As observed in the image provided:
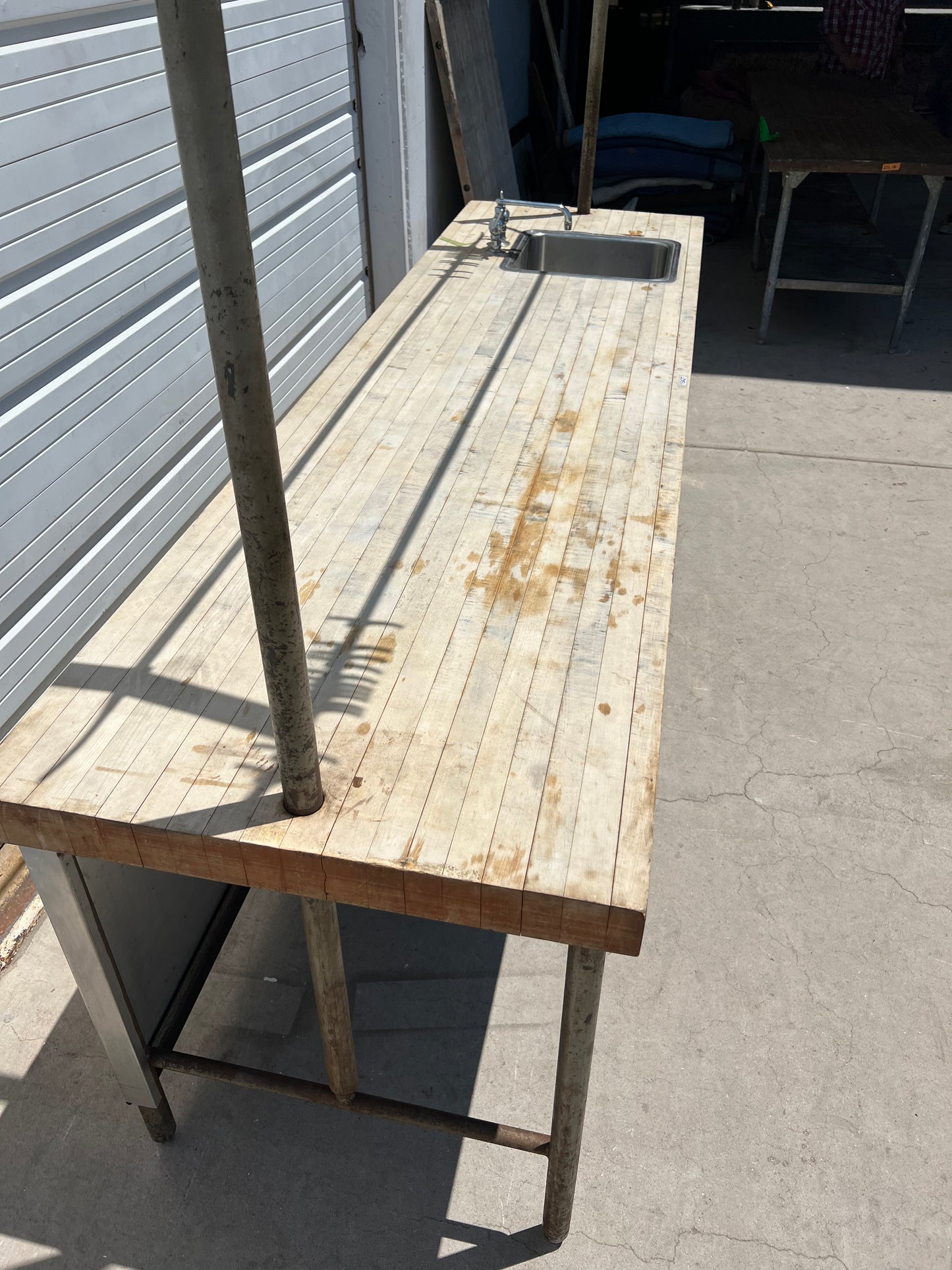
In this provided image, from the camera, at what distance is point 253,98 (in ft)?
12.1

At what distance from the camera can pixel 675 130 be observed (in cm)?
739

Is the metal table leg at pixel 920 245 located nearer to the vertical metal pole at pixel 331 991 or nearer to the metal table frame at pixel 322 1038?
the metal table frame at pixel 322 1038

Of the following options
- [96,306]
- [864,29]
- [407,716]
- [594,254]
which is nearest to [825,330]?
[594,254]

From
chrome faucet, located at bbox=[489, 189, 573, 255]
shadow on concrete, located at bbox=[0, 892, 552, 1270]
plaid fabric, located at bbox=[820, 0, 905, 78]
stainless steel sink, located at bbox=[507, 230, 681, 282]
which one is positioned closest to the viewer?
shadow on concrete, located at bbox=[0, 892, 552, 1270]

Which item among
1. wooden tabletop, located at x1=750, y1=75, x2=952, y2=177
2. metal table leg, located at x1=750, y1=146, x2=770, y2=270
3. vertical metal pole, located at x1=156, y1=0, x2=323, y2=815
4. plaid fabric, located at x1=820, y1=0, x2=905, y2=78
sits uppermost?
vertical metal pole, located at x1=156, y1=0, x2=323, y2=815

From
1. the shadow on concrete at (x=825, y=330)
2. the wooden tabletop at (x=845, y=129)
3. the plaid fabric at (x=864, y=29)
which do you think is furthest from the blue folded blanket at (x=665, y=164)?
the plaid fabric at (x=864, y=29)

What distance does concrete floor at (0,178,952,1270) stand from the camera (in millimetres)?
2084

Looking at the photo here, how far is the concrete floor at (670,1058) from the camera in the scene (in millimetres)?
2084

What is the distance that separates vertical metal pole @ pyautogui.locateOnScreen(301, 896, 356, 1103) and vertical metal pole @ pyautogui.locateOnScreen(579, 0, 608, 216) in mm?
3711

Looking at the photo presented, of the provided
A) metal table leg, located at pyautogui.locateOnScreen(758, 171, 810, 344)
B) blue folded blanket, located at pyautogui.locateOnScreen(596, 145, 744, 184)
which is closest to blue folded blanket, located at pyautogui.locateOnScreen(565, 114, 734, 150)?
blue folded blanket, located at pyautogui.locateOnScreen(596, 145, 744, 184)

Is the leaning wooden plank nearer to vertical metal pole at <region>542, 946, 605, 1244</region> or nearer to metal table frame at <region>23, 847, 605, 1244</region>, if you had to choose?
metal table frame at <region>23, 847, 605, 1244</region>

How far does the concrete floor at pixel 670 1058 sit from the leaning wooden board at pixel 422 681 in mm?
991

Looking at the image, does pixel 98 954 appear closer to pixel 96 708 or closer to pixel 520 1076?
pixel 96 708

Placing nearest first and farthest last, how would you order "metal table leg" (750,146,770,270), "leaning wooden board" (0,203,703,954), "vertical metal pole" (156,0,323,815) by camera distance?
1. "vertical metal pole" (156,0,323,815)
2. "leaning wooden board" (0,203,703,954)
3. "metal table leg" (750,146,770,270)
